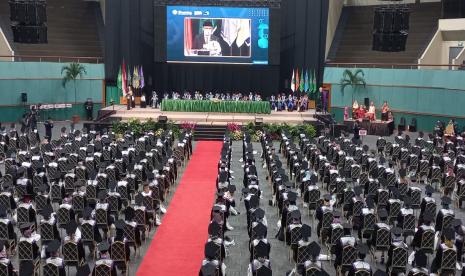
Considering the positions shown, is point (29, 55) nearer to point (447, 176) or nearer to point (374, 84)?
point (374, 84)

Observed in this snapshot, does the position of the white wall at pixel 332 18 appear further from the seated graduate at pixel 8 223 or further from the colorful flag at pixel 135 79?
the seated graduate at pixel 8 223

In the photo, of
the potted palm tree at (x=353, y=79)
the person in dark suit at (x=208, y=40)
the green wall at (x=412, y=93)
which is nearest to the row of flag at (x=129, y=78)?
the person in dark suit at (x=208, y=40)

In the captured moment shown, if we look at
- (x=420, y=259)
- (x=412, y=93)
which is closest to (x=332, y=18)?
(x=412, y=93)

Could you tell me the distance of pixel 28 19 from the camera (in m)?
25.5

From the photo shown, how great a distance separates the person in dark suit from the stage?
193 inches

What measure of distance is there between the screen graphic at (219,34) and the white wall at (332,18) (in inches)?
285

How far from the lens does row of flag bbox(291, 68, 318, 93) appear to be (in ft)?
135

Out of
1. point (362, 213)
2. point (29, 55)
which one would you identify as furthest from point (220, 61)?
point (362, 213)

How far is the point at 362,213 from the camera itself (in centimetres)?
1433

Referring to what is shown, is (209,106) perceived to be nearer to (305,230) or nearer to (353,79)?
(353,79)

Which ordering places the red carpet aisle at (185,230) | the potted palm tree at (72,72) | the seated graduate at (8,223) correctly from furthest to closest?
the potted palm tree at (72,72) → the seated graduate at (8,223) → the red carpet aisle at (185,230)

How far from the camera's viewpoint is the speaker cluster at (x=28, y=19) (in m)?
25.3

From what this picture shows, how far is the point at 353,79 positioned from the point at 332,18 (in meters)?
8.84

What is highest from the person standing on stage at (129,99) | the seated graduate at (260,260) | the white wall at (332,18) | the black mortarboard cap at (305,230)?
the white wall at (332,18)
